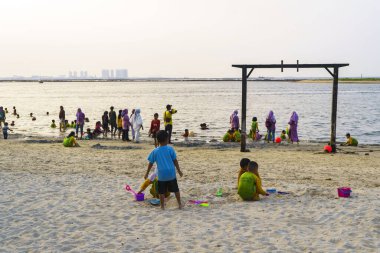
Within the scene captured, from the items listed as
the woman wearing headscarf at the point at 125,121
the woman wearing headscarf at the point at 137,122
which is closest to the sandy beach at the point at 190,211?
the woman wearing headscarf at the point at 137,122

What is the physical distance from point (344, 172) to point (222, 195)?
4771 millimetres

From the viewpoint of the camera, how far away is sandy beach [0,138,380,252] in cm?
631

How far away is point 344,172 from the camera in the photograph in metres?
12.2

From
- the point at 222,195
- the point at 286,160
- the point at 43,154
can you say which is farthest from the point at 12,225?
the point at 286,160

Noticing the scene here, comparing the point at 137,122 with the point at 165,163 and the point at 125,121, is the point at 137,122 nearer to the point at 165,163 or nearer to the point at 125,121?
the point at 125,121

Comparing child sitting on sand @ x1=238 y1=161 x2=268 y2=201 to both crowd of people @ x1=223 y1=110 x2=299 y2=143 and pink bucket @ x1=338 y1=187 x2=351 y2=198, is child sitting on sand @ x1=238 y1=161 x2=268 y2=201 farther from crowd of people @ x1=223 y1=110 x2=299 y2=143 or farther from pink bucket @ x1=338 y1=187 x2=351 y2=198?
crowd of people @ x1=223 y1=110 x2=299 y2=143

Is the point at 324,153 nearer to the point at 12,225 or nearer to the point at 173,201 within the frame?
the point at 173,201

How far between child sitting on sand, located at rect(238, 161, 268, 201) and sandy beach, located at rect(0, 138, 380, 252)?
0.21 meters

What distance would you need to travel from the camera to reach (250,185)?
8844 mm

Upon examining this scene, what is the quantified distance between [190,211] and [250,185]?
1.54 meters

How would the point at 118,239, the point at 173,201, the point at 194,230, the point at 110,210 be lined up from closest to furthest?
1. the point at 118,239
2. the point at 194,230
3. the point at 110,210
4. the point at 173,201

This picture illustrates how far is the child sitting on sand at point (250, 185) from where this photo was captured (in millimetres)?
8805

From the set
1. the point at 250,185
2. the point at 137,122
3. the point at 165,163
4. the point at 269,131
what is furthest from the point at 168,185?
the point at 269,131

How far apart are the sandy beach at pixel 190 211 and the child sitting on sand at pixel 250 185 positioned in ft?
0.68
